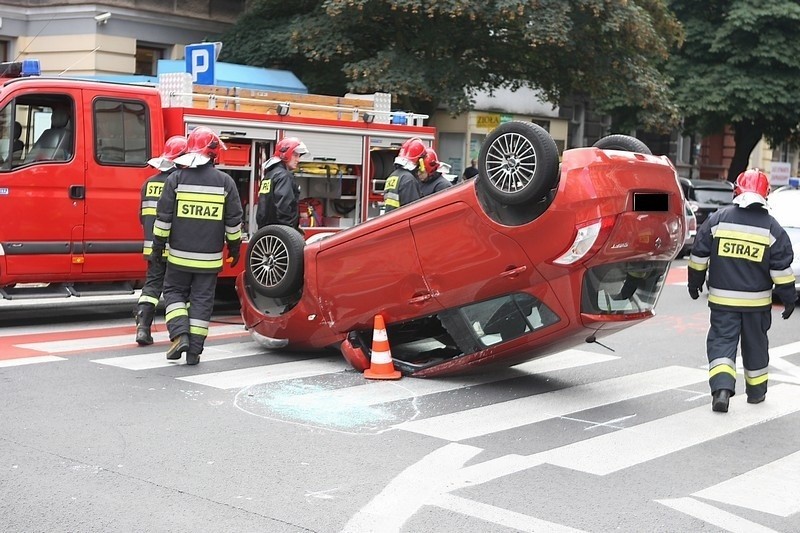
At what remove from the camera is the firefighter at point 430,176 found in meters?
11.7

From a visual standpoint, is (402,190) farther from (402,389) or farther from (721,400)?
(721,400)

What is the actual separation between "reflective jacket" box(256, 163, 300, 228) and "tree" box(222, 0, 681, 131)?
10099 mm

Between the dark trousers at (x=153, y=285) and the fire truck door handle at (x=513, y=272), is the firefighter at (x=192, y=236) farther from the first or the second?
the fire truck door handle at (x=513, y=272)

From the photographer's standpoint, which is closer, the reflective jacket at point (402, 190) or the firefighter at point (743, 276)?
the firefighter at point (743, 276)

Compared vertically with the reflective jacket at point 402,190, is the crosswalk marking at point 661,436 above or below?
below

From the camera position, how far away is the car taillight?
729 cm

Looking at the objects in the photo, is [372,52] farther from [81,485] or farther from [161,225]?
[81,485]

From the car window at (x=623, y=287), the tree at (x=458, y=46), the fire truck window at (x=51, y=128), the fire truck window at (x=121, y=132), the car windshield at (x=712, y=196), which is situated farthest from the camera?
the car windshield at (x=712, y=196)

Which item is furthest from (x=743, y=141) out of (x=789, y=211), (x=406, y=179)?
(x=406, y=179)

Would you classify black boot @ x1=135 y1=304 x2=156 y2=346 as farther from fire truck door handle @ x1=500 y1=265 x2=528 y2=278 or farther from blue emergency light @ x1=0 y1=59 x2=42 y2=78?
fire truck door handle @ x1=500 y1=265 x2=528 y2=278

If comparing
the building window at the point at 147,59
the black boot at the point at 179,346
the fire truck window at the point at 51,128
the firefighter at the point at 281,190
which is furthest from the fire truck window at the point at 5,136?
the building window at the point at 147,59

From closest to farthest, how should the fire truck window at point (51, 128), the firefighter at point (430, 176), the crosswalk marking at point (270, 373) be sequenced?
the crosswalk marking at point (270, 373)
the fire truck window at point (51, 128)
the firefighter at point (430, 176)

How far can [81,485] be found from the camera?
5547mm

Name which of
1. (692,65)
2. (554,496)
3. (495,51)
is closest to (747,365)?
(554,496)
